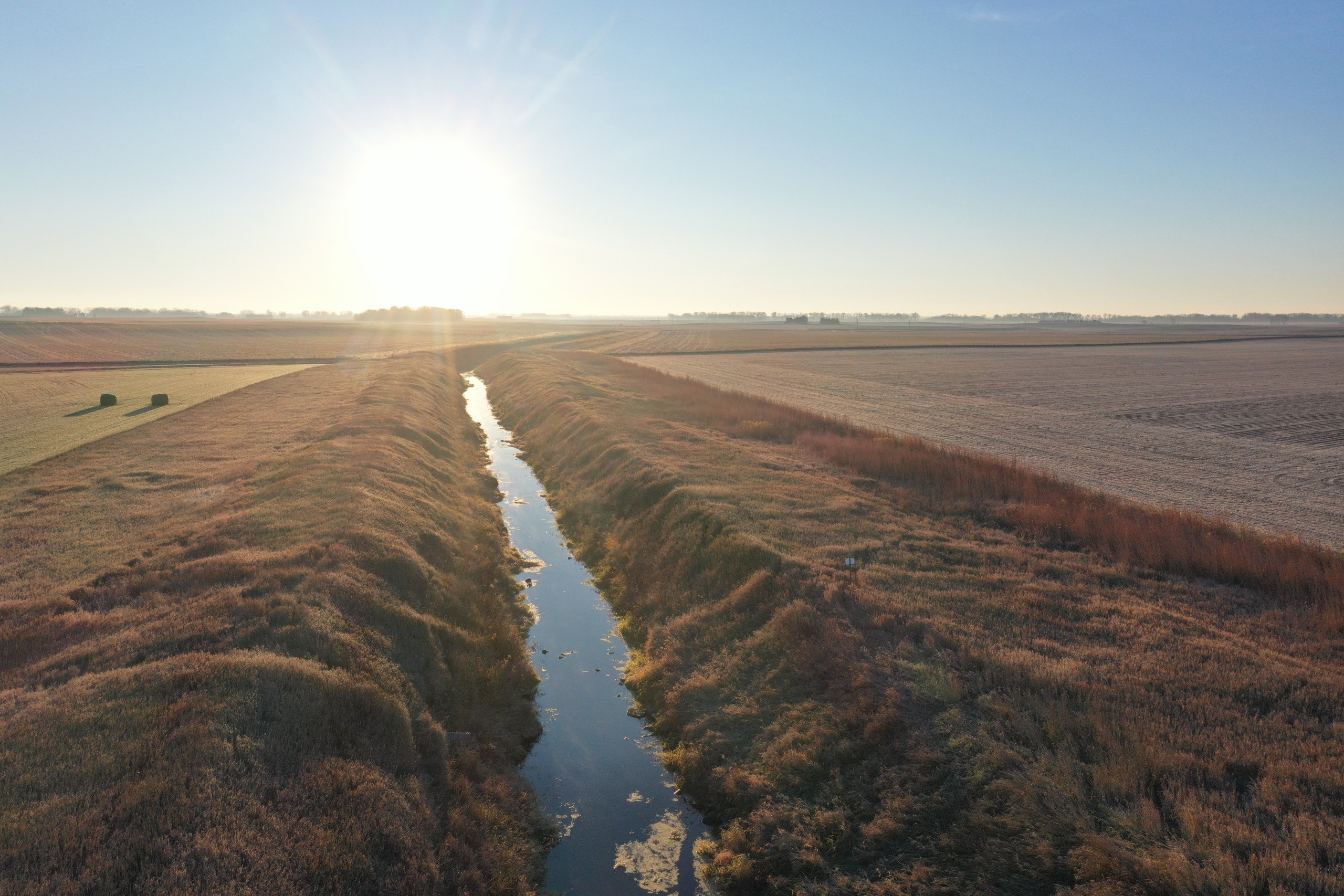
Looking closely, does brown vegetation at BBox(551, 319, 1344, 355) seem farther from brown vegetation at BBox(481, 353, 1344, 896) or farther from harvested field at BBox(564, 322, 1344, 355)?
brown vegetation at BBox(481, 353, 1344, 896)

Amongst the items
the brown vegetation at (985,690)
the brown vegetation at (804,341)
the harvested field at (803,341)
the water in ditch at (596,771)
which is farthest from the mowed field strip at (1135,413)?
the harvested field at (803,341)

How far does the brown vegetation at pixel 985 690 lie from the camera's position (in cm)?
703

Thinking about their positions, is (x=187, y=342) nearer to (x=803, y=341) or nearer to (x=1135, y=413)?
(x=803, y=341)

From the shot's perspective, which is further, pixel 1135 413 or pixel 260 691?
pixel 1135 413

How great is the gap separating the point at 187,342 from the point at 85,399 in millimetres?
74005

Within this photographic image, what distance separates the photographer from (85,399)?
1641 inches

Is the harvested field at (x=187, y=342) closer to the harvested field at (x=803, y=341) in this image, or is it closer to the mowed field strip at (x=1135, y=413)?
the harvested field at (x=803, y=341)

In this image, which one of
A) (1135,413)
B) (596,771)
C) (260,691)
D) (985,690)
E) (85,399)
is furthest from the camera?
(85,399)

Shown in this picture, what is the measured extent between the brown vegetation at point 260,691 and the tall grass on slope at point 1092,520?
12962mm

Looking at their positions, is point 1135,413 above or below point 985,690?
above

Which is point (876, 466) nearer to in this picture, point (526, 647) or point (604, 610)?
point (604, 610)

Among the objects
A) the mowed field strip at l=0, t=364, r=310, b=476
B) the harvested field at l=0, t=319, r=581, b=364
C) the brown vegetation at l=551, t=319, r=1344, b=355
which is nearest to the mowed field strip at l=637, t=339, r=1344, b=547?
the brown vegetation at l=551, t=319, r=1344, b=355

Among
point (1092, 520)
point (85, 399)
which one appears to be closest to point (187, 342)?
point (85, 399)

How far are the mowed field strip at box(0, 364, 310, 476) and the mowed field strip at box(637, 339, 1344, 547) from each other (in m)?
36.7
